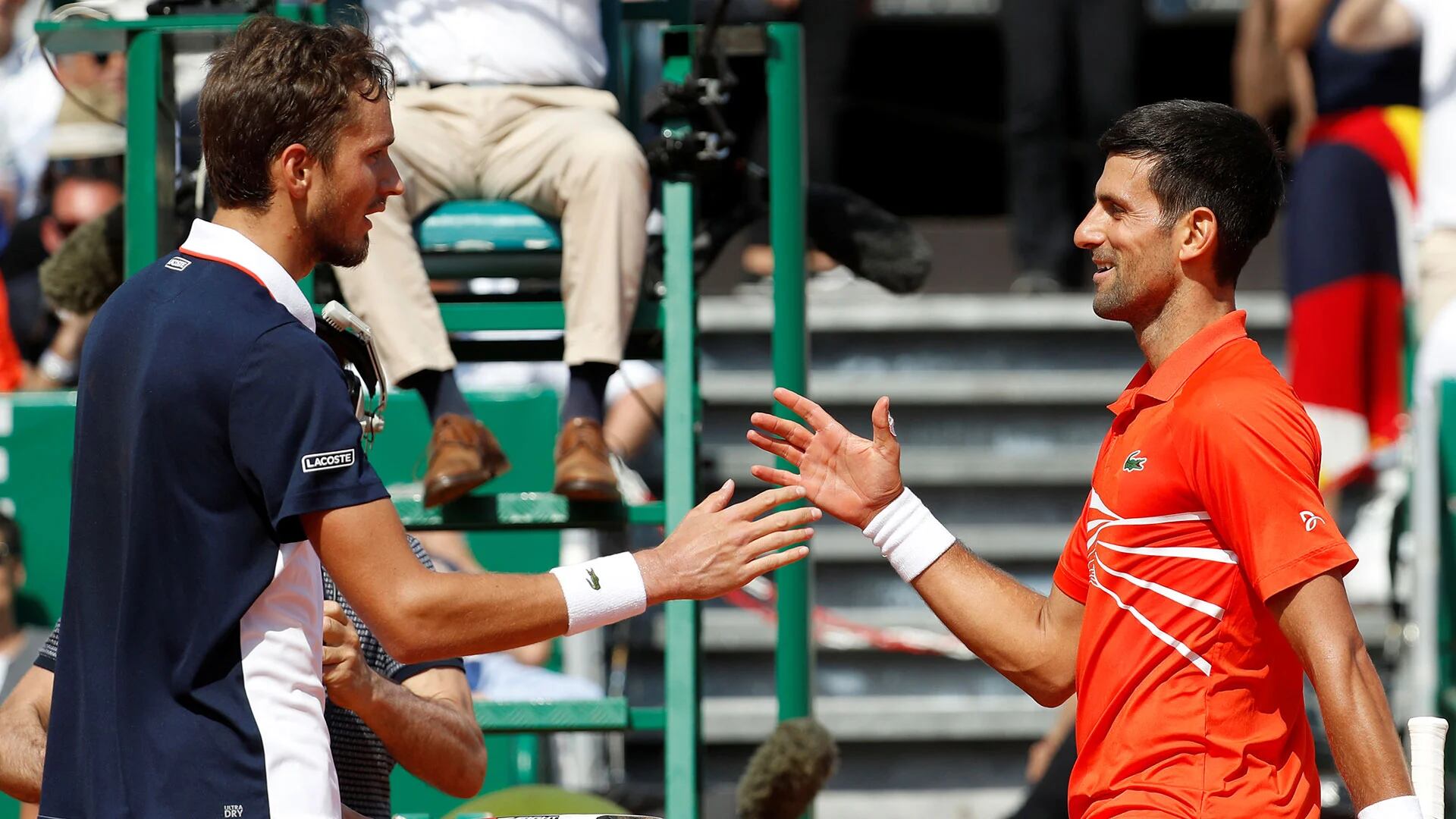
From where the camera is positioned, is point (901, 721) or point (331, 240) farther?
point (901, 721)

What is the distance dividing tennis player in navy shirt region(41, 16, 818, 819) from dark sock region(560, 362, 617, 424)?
1504mm

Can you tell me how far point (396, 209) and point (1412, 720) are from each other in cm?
244

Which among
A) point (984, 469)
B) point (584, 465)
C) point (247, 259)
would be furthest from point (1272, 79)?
point (247, 259)

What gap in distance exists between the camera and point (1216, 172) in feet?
9.27

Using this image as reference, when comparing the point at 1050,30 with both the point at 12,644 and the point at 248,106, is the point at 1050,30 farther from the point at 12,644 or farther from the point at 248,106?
the point at 248,106

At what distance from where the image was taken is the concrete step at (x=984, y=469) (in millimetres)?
6688

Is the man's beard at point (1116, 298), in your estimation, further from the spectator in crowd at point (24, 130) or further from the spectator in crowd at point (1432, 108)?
the spectator in crowd at point (24, 130)

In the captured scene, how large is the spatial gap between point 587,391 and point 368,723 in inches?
48.8

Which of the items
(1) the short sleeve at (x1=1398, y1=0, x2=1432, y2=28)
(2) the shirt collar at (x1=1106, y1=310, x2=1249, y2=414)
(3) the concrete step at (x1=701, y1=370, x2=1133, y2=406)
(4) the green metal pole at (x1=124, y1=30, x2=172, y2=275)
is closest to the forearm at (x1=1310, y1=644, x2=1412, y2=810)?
(2) the shirt collar at (x1=1106, y1=310, x2=1249, y2=414)

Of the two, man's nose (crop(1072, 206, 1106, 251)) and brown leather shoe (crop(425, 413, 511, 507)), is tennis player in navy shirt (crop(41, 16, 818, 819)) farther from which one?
brown leather shoe (crop(425, 413, 511, 507))

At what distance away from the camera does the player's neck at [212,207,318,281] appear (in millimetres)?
2508

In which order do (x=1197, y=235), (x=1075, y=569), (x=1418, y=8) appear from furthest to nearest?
1. (x=1418, y=8)
2. (x=1075, y=569)
3. (x=1197, y=235)

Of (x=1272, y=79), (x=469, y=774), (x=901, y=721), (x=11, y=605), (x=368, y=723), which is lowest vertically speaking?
(x=901, y=721)

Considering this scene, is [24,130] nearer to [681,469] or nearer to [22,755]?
[681,469]
